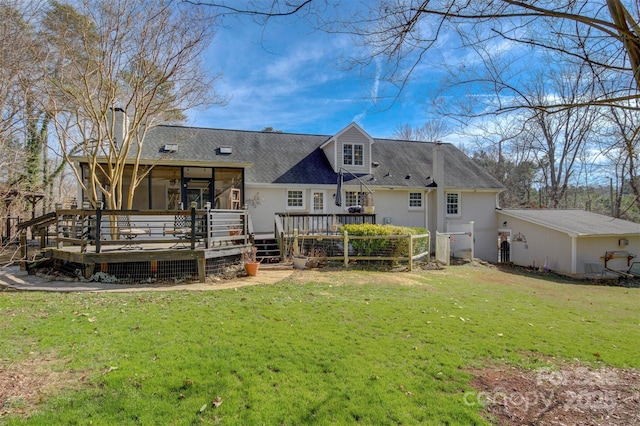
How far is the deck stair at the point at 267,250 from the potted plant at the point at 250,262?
3.74 ft

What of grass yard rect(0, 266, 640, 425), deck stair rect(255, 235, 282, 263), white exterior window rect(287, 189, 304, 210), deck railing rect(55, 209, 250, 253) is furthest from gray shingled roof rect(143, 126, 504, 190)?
grass yard rect(0, 266, 640, 425)

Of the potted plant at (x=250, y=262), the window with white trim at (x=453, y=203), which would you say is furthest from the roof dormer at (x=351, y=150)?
the potted plant at (x=250, y=262)

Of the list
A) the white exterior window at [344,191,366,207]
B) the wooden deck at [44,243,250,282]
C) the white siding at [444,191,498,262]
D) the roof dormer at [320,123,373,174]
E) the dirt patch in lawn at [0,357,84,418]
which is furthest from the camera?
the white siding at [444,191,498,262]

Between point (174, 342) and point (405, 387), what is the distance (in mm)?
3092

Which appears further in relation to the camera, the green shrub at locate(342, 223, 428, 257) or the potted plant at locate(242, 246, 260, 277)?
the green shrub at locate(342, 223, 428, 257)

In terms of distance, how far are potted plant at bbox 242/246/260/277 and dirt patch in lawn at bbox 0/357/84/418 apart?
570 centimetres

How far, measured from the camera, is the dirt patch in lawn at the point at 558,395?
10.9 ft

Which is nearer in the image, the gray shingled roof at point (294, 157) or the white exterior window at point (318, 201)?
the gray shingled roof at point (294, 157)

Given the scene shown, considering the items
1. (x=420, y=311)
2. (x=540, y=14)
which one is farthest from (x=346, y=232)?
(x=540, y=14)

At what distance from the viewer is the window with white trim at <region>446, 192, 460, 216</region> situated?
18.8m

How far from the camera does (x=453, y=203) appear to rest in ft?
61.8

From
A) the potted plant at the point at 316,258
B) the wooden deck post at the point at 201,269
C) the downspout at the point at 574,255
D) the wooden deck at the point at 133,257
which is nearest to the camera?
the wooden deck at the point at 133,257

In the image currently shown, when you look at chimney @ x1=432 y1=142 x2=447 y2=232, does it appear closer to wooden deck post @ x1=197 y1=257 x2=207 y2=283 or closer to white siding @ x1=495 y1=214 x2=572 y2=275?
white siding @ x1=495 y1=214 x2=572 y2=275

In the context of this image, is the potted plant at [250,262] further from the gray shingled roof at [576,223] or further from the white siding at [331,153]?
the gray shingled roof at [576,223]
